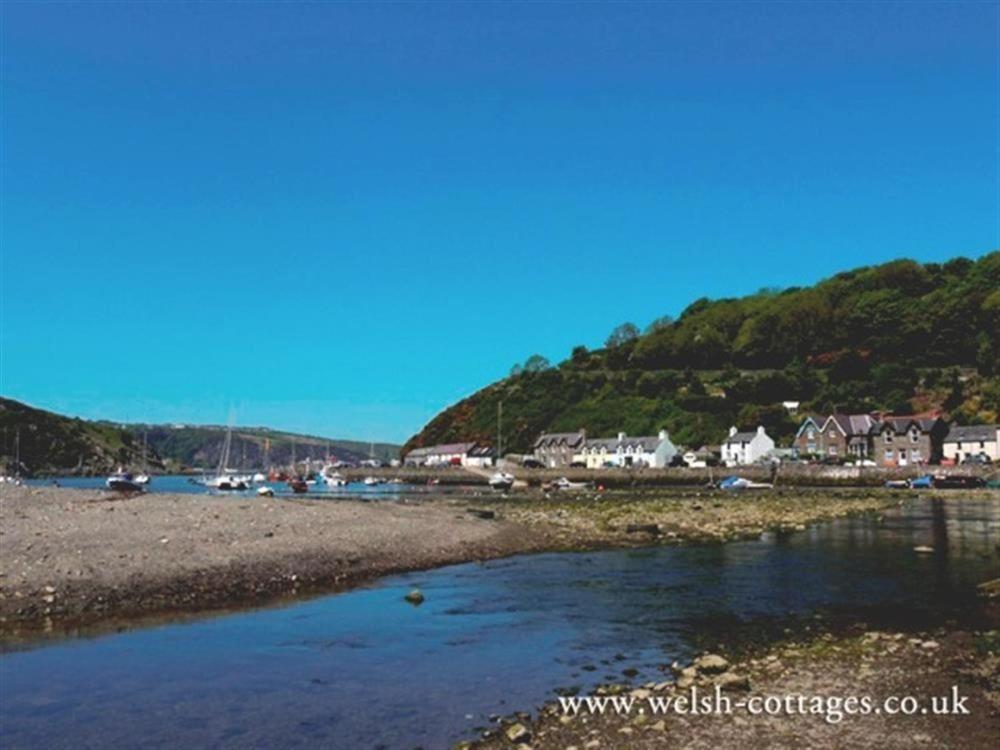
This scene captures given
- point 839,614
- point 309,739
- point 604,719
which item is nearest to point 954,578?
point 839,614

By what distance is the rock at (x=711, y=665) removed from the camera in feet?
54.9

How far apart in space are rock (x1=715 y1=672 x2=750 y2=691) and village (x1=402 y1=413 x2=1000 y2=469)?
11247 centimetres

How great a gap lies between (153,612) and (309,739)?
37.9 feet

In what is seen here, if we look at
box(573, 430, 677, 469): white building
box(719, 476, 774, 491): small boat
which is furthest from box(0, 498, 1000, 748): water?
box(573, 430, 677, 469): white building

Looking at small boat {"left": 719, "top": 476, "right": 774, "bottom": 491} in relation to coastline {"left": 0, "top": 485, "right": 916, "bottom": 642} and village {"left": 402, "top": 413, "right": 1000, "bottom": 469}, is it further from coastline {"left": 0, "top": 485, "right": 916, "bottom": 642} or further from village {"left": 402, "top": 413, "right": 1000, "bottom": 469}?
coastline {"left": 0, "top": 485, "right": 916, "bottom": 642}

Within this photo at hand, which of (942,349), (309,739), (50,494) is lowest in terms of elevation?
(309,739)

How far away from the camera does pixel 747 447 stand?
15062 centimetres

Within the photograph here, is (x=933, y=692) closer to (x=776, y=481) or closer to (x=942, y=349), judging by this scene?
(x=776, y=481)

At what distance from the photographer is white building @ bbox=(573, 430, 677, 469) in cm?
15900

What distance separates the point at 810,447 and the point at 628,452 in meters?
33.3

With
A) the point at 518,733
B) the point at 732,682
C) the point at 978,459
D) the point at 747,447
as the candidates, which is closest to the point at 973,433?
the point at 978,459

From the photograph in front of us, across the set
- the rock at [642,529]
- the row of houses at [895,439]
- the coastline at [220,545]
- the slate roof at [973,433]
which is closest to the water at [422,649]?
the coastline at [220,545]

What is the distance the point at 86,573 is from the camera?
25.4 metres

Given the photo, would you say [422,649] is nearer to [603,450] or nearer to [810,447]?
[810,447]
